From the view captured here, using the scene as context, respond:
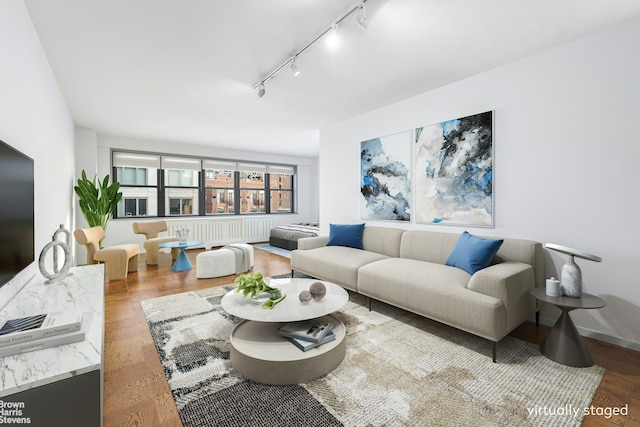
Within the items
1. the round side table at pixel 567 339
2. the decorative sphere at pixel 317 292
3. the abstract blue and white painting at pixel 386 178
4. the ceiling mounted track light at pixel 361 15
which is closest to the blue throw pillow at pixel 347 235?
the abstract blue and white painting at pixel 386 178

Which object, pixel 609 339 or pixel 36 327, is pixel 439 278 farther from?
pixel 36 327

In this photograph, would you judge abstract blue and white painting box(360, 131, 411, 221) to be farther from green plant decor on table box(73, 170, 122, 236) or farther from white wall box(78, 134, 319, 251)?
green plant decor on table box(73, 170, 122, 236)

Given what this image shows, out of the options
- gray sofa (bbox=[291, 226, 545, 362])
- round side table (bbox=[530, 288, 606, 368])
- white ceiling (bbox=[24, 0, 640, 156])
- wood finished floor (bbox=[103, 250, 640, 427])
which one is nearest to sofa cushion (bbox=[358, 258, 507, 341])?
gray sofa (bbox=[291, 226, 545, 362])

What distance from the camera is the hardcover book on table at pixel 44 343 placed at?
3.67 ft

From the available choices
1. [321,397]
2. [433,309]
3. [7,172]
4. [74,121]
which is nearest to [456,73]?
[433,309]

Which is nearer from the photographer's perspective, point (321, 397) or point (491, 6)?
point (321, 397)

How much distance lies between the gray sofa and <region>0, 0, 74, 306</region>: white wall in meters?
2.87

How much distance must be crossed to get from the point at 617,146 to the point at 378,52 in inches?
83.8

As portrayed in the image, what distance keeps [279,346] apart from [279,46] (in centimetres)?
250

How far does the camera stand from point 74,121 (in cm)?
499

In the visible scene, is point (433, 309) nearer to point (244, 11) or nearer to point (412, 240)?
point (412, 240)

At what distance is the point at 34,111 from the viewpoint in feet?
7.93

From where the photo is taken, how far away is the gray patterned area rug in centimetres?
158

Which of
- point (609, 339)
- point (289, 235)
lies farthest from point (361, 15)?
point (289, 235)
